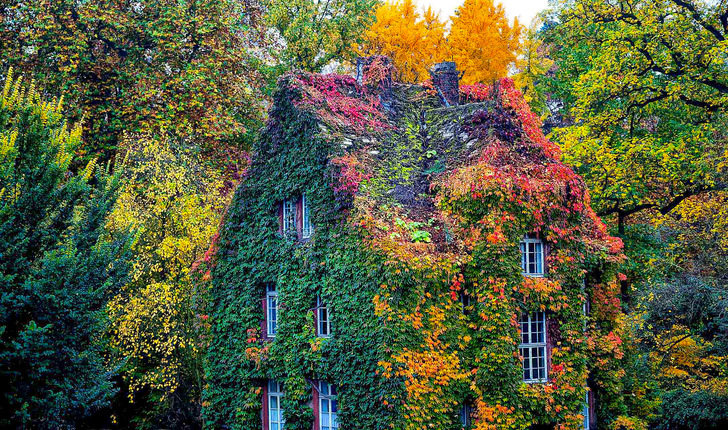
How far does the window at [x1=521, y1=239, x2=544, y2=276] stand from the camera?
786 inches

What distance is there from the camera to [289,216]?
69.1 ft

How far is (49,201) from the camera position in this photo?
1548cm

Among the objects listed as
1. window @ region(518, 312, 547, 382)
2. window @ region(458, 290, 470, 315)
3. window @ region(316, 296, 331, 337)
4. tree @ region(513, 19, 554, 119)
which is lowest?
window @ region(518, 312, 547, 382)

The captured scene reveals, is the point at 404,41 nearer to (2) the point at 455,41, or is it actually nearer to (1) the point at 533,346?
(2) the point at 455,41

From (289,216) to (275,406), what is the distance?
5745 millimetres

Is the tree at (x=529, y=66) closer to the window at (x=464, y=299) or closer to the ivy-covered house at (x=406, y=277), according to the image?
the ivy-covered house at (x=406, y=277)

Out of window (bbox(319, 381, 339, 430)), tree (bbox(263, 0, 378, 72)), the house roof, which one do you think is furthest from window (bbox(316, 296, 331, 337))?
tree (bbox(263, 0, 378, 72))

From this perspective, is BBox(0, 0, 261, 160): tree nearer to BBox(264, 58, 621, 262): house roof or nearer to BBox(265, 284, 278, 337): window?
BBox(264, 58, 621, 262): house roof

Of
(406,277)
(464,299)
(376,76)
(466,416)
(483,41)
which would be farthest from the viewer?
(483,41)

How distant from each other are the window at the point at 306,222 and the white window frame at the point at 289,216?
262mm

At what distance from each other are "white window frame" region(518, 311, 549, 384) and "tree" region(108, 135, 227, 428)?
10772 millimetres

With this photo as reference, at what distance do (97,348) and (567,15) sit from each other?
20564 millimetres

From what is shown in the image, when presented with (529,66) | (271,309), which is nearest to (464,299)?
(271,309)

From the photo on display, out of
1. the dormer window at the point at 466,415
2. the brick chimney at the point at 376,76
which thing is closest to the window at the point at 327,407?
the dormer window at the point at 466,415
